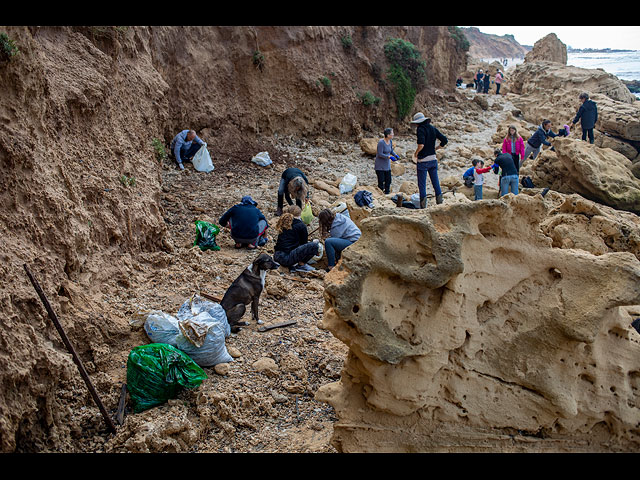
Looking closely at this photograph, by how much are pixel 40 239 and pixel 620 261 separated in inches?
199

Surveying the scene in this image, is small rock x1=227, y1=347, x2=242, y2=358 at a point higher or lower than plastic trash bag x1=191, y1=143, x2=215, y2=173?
lower

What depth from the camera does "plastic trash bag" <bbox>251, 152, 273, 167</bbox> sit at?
1191 centimetres

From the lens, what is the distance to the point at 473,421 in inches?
155

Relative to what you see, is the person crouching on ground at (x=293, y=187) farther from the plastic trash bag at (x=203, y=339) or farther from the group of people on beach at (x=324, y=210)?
the plastic trash bag at (x=203, y=339)

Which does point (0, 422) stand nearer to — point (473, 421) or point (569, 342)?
point (473, 421)

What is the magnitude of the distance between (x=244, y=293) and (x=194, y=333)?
0.97m

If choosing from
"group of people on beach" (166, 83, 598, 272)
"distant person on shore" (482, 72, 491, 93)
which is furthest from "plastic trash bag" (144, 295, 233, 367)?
"distant person on shore" (482, 72, 491, 93)

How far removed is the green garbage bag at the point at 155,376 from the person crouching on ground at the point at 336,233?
320 centimetres

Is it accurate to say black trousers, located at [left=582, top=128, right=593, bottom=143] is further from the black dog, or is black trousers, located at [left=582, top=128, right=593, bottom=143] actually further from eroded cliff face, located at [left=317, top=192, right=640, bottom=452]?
eroded cliff face, located at [left=317, top=192, right=640, bottom=452]

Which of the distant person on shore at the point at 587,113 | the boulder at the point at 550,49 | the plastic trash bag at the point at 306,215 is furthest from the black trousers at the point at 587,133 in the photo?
the boulder at the point at 550,49

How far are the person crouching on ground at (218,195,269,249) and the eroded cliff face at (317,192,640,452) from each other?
171 inches

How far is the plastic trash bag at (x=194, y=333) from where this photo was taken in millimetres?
5137

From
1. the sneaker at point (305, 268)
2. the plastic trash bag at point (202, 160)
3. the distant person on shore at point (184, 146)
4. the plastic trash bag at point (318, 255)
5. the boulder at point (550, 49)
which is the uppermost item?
the boulder at point (550, 49)
